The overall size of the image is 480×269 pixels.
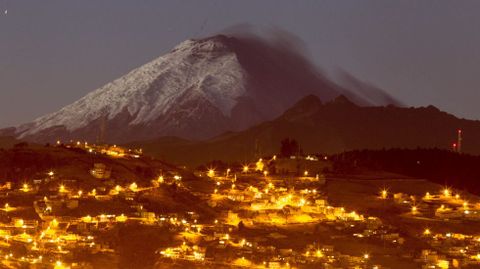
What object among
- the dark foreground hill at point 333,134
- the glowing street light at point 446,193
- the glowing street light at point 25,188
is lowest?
the glowing street light at point 25,188

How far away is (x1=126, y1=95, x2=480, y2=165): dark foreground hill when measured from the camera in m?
101

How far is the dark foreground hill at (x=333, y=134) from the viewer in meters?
101

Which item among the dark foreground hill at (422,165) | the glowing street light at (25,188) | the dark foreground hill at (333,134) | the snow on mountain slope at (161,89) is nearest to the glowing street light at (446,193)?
the dark foreground hill at (422,165)

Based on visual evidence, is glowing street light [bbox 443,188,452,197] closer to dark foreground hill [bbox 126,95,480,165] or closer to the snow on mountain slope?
dark foreground hill [bbox 126,95,480,165]

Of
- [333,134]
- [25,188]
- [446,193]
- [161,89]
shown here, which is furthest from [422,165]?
[161,89]

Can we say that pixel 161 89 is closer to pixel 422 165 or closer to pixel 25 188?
pixel 422 165

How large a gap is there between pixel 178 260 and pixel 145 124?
99.7m

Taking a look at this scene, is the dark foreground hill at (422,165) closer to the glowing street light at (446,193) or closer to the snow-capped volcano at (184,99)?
the glowing street light at (446,193)

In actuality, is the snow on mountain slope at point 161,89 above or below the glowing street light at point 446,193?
above

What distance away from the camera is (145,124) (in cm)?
13588

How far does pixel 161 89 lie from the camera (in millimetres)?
149000

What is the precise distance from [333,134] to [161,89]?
126ft

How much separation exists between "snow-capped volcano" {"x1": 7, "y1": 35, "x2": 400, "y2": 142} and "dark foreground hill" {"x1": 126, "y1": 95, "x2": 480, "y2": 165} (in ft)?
48.8

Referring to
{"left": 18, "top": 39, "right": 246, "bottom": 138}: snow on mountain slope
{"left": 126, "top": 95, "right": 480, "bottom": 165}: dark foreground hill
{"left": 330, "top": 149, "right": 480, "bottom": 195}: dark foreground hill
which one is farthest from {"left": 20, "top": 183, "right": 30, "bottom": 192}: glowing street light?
{"left": 18, "top": 39, "right": 246, "bottom": 138}: snow on mountain slope
